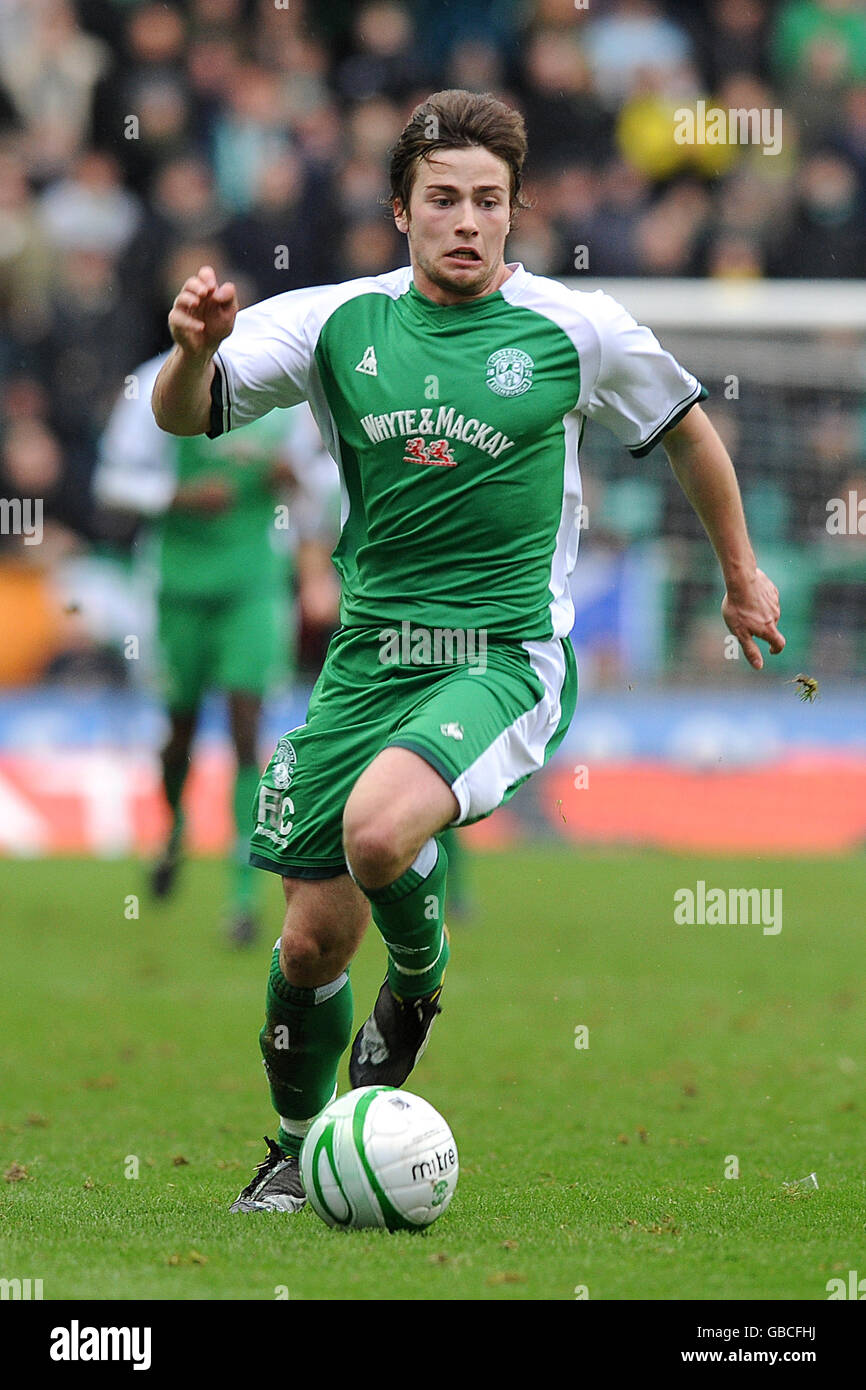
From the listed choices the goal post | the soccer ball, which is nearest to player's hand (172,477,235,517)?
the goal post

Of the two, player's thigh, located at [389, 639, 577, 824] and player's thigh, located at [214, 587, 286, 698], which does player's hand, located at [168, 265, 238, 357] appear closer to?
player's thigh, located at [389, 639, 577, 824]

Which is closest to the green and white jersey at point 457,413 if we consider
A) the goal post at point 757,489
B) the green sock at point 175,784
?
the green sock at point 175,784

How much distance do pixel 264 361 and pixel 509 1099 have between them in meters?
2.75

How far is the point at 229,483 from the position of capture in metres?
9.97

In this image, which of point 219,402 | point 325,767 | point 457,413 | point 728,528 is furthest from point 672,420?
point 325,767

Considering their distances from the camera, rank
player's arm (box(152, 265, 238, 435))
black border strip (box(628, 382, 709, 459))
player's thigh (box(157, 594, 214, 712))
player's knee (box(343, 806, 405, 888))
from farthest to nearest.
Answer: player's thigh (box(157, 594, 214, 712)) → black border strip (box(628, 382, 709, 459)) → player's arm (box(152, 265, 238, 435)) → player's knee (box(343, 806, 405, 888))

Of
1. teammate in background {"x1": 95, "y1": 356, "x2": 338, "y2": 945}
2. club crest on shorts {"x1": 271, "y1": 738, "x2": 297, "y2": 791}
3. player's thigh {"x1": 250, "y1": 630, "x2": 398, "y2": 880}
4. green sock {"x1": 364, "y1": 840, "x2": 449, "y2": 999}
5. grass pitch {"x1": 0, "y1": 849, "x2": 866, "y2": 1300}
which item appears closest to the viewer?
grass pitch {"x1": 0, "y1": 849, "x2": 866, "y2": 1300}

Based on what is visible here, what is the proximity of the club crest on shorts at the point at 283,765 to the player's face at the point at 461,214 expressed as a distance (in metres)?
1.21

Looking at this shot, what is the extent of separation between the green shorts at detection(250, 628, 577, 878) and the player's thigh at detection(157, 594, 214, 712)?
5.05 meters

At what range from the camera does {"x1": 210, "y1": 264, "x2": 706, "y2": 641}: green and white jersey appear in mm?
4898

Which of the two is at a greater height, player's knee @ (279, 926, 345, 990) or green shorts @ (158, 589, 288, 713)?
green shorts @ (158, 589, 288, 713)

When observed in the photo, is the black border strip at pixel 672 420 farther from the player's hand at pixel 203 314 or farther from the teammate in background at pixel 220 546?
the teammate in background at pixel 220 546

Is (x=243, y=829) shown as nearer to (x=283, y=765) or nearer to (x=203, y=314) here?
(x=283, y=765)

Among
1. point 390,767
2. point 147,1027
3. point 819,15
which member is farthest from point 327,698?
point 819,15
